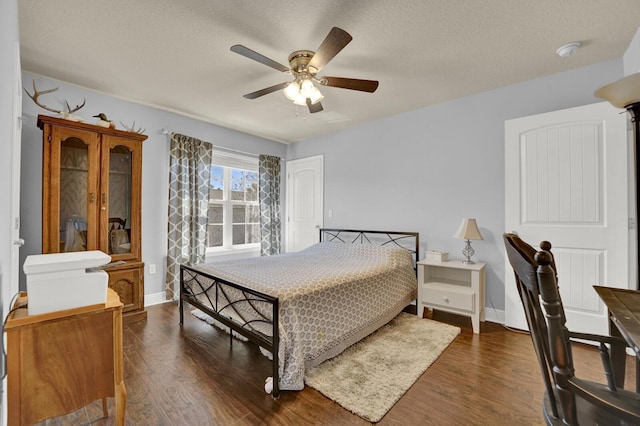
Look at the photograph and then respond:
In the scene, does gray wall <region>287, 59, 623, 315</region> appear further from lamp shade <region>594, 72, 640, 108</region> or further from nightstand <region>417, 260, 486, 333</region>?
lamp shade <region>594, 72, 640, 108</region>

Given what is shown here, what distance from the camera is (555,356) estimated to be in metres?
0.84

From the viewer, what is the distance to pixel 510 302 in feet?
9.46

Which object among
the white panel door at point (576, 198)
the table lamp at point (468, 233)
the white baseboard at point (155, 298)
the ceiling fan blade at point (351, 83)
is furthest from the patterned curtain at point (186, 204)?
the white panel door at point (576, 198)

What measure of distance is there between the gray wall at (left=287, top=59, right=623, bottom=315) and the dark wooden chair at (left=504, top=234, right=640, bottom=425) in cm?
238

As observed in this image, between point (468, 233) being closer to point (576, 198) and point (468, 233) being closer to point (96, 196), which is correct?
point (576, 198)

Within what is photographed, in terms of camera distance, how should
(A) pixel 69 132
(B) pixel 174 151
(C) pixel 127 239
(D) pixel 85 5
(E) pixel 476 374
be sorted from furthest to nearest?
(B) pixel 174 151, (C) pixel 127 239, (A) pixel 69 132, (E) pixel 476 374, (D) pixel 85 5

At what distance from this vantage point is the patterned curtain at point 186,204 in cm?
374

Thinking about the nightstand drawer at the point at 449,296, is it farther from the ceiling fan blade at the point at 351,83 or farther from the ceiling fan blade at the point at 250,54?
the ceiling fan blade at the point at 250,54

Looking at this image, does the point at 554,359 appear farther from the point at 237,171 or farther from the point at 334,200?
the point at 237,171

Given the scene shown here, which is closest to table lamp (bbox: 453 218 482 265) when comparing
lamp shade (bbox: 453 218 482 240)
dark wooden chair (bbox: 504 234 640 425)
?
lamp shade (bbox: 453 218 482 240)

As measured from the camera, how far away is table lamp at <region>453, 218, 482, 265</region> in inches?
118

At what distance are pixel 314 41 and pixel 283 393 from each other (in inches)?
102

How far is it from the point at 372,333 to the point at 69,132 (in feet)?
11.7

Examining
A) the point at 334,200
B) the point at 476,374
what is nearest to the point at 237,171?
the point at 334,200
